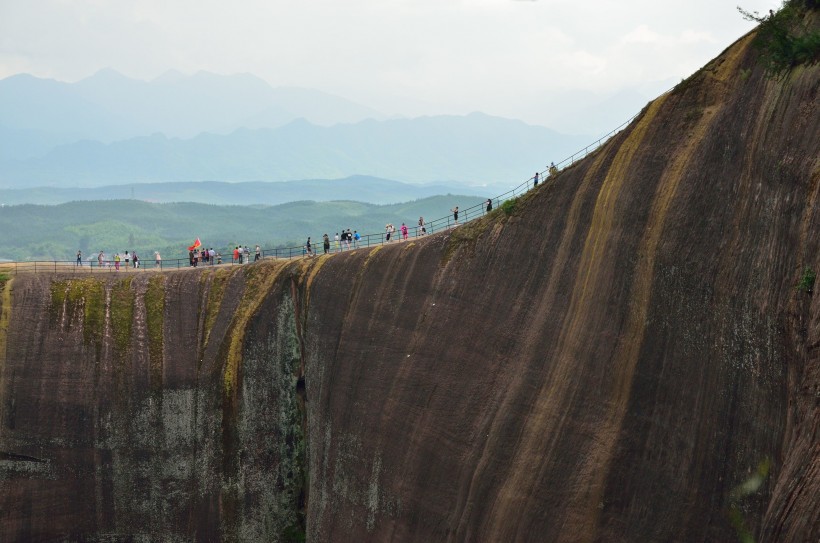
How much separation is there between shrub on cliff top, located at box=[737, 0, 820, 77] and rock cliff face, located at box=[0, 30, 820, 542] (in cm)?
56

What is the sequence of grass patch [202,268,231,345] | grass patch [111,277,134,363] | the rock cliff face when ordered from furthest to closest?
grass patch [202,268,231,345]
grass patch [111,277,134,363]
the rock cliff face

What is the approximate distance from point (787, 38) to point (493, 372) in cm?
1761

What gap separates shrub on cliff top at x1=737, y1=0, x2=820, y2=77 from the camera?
29.0 m

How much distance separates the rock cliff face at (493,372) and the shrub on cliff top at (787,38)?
0.56 m

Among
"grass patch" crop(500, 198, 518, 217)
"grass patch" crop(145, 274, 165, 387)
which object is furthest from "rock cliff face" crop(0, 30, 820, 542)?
"grass patch" crop(500, 198, 518, 217)

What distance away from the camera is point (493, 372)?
38094mm

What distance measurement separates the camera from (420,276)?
145 ft

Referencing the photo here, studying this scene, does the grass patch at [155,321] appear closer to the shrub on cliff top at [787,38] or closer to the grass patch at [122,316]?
the grass patch at [122,316]

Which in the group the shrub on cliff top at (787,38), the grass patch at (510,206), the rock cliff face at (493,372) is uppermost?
the shrub on cliff top at (787,38)

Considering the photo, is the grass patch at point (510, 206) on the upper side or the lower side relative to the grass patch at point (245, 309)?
upper

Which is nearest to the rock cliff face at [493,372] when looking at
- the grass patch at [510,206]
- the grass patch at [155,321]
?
the grass patch at [155,321]

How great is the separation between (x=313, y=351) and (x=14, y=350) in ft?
61.5

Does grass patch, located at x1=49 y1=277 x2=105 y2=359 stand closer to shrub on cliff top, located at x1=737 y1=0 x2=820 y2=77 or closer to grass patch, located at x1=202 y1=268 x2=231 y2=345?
grass patch, located at x1=202 y1=268 x2=231 y2=345

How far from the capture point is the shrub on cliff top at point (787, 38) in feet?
95.2
